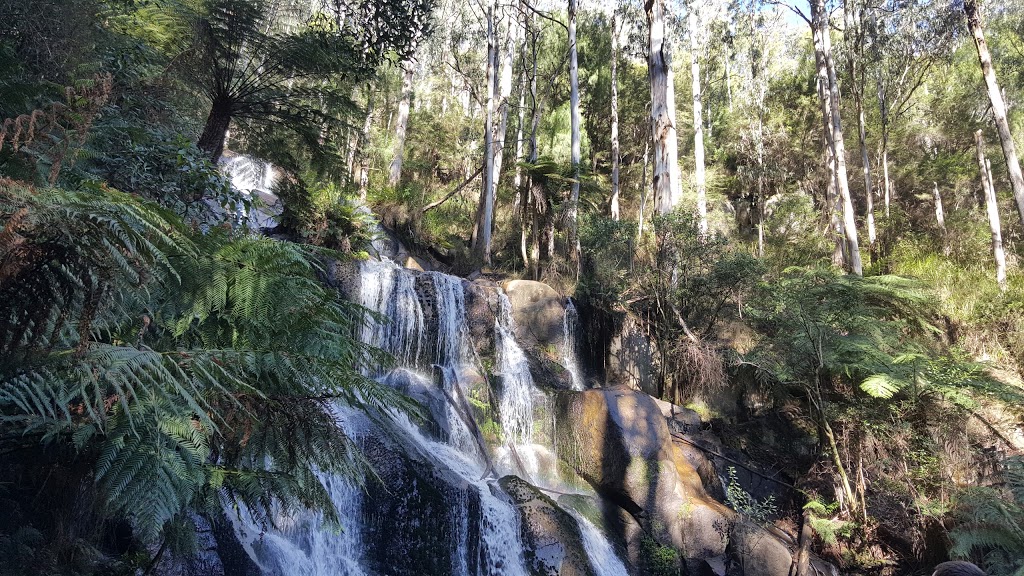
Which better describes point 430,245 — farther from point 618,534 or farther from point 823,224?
point 823,224

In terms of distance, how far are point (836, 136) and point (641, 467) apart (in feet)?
37.1

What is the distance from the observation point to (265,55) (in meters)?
6.64

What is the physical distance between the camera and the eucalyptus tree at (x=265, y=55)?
630 centimetres

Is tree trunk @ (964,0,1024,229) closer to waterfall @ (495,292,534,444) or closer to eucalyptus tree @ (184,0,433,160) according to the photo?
waterfall @ (495,292,534,444)

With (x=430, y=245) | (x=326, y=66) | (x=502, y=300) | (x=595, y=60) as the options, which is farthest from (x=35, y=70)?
(x=595, y=60)

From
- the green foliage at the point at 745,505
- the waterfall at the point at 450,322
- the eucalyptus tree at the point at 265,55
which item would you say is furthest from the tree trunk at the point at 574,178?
the eucalyptus tree at the point at 265,55

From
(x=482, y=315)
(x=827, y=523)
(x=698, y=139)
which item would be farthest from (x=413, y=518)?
(x=698, y=139)

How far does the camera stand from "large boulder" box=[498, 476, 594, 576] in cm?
710

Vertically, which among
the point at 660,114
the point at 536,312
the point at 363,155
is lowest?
the point at 536,312

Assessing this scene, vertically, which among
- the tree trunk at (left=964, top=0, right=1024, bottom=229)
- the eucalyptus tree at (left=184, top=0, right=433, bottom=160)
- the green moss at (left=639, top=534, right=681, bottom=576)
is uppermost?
the tree trunk at (left=964, top=0, right=1024, bottom=229)

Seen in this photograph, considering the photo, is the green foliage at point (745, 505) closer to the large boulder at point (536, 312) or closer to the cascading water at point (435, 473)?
the cascading water at point (435, 473)

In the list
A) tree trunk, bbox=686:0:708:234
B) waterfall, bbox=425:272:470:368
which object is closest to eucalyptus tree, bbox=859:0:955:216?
tree trunk, bbox=686:0:708:234

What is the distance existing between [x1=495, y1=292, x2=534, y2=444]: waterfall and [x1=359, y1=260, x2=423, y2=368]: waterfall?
1.81 m

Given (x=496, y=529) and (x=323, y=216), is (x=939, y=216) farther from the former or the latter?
(x=323, y=216)
